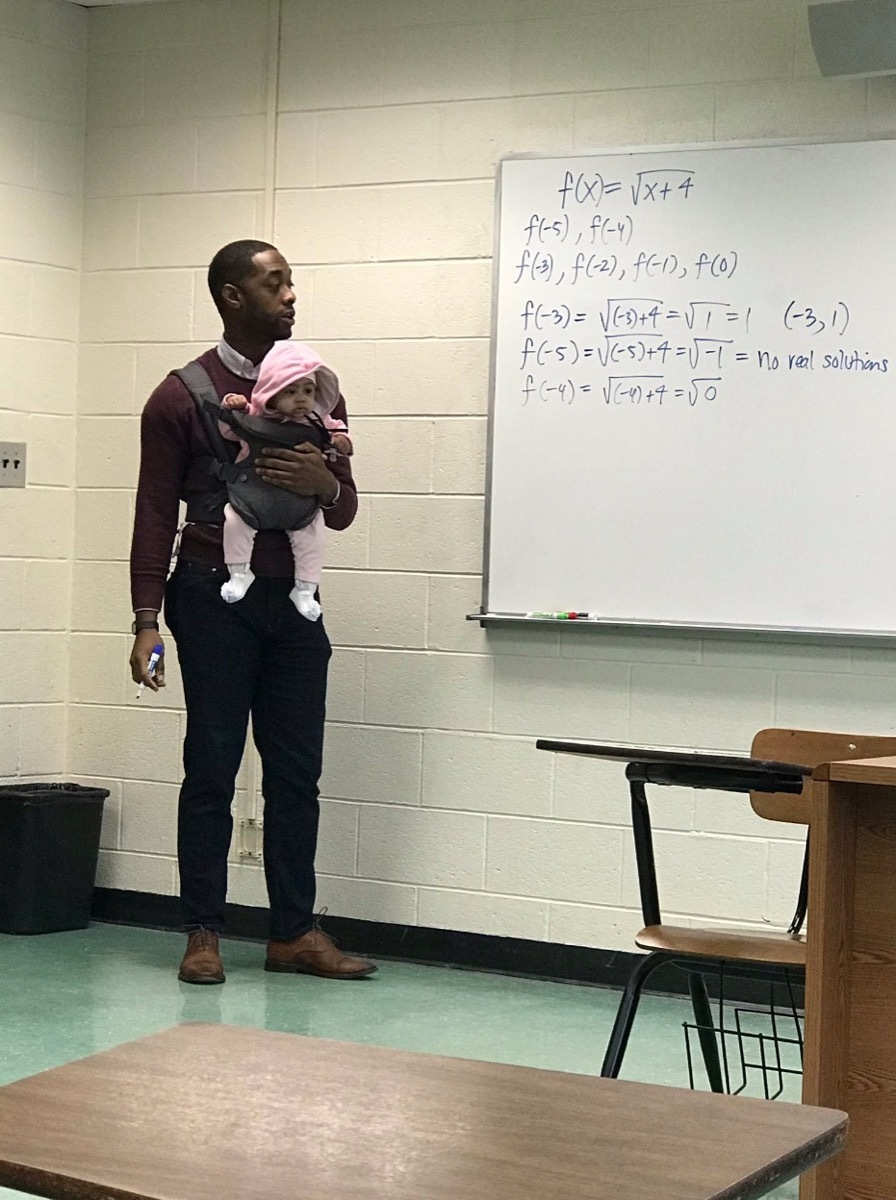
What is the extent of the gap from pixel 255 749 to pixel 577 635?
1.03 m

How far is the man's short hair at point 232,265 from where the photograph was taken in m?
4.18

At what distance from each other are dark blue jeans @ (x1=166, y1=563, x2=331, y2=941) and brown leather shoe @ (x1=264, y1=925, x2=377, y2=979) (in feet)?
0.09

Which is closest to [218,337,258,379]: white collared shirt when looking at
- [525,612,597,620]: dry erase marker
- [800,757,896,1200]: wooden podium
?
[525,612,597,620]: dry erase marker

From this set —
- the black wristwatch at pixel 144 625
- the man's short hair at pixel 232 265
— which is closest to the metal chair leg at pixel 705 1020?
the black wristwatch at pixel 144 625

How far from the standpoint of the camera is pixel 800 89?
4098 millimetres

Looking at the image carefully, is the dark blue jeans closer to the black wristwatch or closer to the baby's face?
the black wristwatch

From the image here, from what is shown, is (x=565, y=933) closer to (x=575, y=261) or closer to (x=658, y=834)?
(x=658, y=834)

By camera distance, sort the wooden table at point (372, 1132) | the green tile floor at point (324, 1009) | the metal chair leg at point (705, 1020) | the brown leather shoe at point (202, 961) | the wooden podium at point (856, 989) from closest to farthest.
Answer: the wooden table at point (372, 1132) → the wooden podium at point (856, 989) → the metal chair leg at point (705, 1020) → the green tile floor at point (324, 1009) → the brown leather shoe at point (202, 961)

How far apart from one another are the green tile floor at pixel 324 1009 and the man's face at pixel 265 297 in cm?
162

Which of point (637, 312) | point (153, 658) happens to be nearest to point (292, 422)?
point (153, 658)

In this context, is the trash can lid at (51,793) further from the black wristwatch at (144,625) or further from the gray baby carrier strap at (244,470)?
the gray baby carrier strap at (244,470)

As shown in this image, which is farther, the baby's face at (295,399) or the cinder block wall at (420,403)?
the cinder block wall at (420,403)

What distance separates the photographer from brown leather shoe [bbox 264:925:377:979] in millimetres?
4234

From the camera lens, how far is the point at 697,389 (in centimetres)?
416
